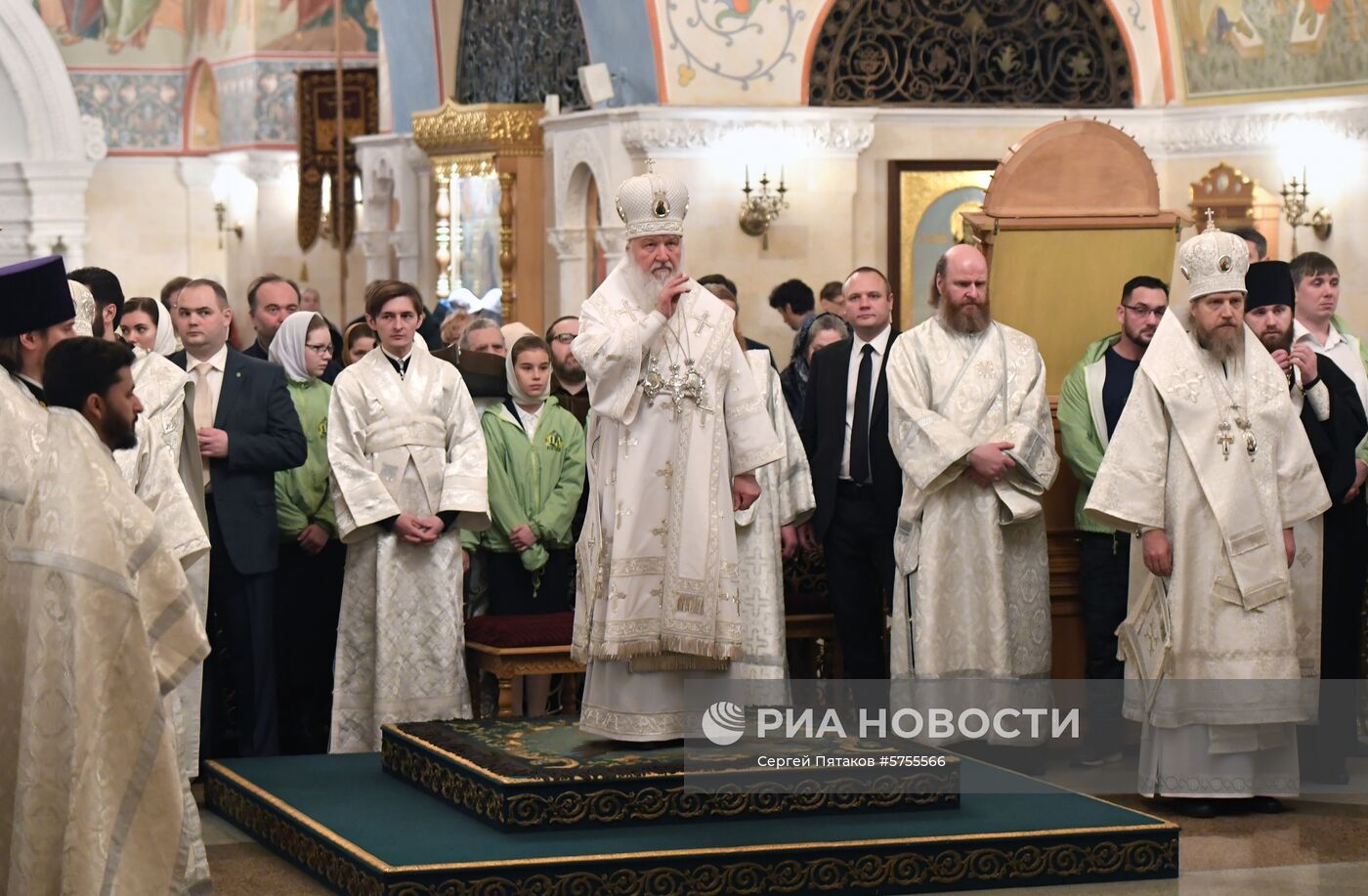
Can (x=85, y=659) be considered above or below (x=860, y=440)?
below

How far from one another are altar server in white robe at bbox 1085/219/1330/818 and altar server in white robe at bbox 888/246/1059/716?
0.59 metres

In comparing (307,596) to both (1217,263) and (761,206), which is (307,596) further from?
(761,206)

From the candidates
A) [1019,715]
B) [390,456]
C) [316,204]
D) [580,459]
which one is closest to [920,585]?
[1019,715]

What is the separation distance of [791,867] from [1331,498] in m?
2.76

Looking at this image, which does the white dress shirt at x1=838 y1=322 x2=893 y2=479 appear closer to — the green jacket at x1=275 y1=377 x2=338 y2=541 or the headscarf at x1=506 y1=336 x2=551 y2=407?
the headscarf at x1=506 y1=336 x2=551 y2=407

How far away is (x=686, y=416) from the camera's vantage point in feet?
22.6

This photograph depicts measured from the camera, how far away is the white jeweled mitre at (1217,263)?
735 centimetres

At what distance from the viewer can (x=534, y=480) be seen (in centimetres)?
844

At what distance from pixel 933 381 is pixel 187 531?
2.74 metres

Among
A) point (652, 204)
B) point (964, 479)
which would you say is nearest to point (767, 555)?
point (964, 479)

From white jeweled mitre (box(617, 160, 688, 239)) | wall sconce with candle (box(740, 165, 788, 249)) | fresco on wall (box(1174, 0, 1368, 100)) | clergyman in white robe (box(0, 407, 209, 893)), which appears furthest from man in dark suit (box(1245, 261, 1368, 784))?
wall sconce with candle (box(740, 165, 788, 249))

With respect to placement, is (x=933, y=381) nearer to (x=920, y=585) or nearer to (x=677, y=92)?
(x=920, y=585)

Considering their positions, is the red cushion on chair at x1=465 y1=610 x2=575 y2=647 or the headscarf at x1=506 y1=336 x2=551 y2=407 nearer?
the red cushion on chair at x1=465 y1=610 x2=575 y2=647

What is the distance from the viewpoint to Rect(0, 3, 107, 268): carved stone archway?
2303cm
